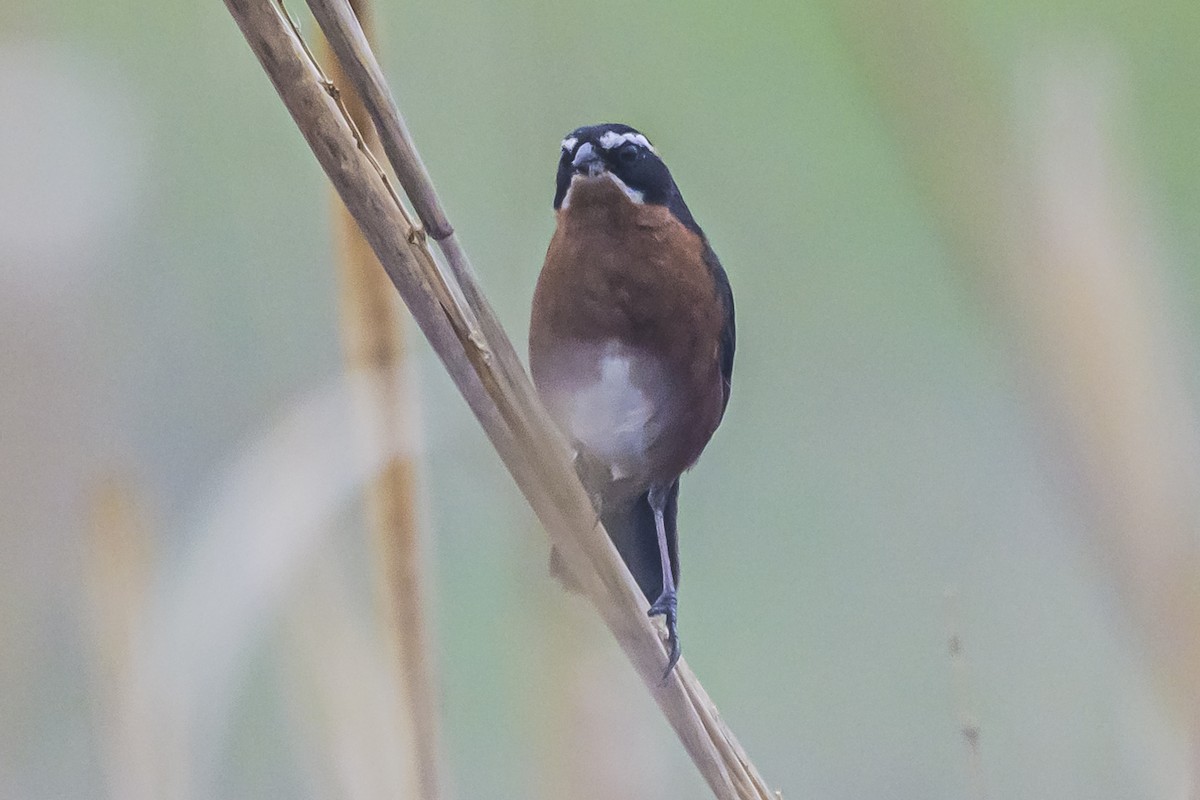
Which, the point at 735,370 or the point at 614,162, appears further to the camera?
the point at 735,370

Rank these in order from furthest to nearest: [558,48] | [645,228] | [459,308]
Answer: [558,48] < [645,228] < [459,308]

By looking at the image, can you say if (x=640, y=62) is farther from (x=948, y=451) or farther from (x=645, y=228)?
(x=948, y=451)

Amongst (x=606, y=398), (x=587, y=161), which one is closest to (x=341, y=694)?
(x=606, y=398)

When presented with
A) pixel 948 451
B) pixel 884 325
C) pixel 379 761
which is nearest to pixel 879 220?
pixel 884 325

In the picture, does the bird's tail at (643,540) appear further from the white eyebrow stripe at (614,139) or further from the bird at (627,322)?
the white eyebrow stripe at (614,139)

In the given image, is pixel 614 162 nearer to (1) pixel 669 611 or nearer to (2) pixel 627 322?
(2) pixel 627 322
